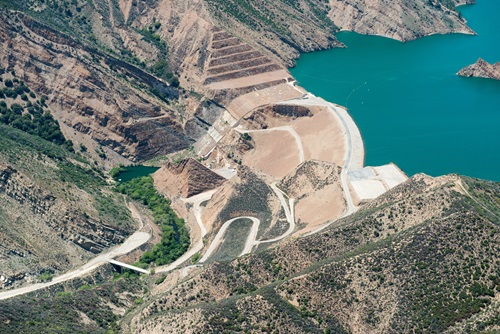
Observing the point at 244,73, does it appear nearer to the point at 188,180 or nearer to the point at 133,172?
the point at 133,172

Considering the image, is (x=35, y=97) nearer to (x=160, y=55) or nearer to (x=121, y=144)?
(x=121, y=144)

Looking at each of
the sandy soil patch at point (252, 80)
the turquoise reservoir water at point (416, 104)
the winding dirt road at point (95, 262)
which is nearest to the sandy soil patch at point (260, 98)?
the sandy soil patch at point (252, 80)

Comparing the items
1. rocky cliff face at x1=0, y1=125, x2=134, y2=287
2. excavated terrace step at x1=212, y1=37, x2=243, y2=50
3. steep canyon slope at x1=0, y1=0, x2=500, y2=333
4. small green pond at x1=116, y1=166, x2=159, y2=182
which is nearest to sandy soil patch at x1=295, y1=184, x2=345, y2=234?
steep canyon slope at x1=0, y1=0, x2=500, y2=333

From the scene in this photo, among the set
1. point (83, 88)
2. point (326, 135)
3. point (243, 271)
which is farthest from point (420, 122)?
point (243, 271)

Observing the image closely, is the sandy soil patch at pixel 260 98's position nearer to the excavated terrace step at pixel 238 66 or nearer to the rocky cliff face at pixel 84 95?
the excavated terrace step at pixel 238 66

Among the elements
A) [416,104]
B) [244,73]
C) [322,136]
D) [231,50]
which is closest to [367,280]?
[322,136]
